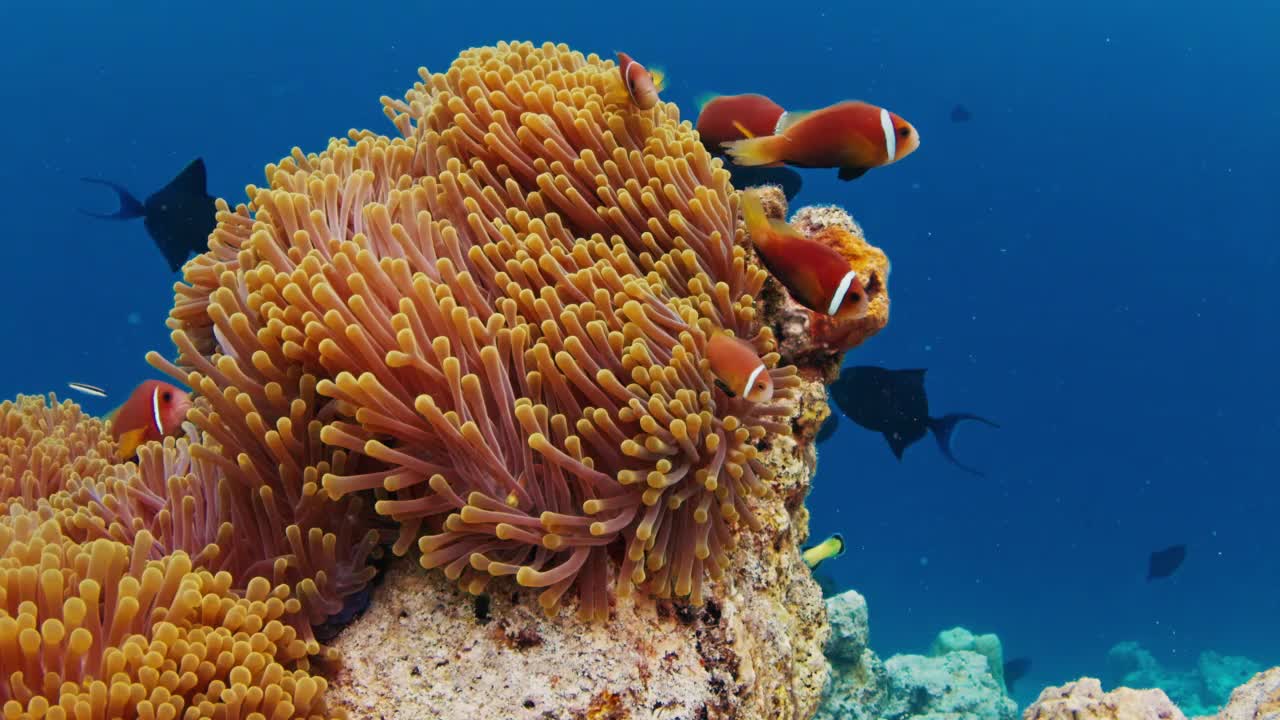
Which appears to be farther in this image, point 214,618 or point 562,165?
point 562,165

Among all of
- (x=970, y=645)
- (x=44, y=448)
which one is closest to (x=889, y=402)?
(x=44, y=448)

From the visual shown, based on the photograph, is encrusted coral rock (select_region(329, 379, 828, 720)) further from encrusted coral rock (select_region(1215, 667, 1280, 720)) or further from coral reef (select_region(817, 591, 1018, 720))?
coral reef (select_region(817, 591, 1018, 720))

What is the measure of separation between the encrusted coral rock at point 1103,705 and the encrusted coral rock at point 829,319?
5.48 ft

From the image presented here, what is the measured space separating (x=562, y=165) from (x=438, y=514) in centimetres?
107

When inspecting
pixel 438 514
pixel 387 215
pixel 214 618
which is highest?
pixel 387 215

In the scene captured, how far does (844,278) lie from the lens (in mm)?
2250

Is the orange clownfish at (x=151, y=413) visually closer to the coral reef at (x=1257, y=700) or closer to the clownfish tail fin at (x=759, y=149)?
the clownfish tail fin at (x=759, y=149)

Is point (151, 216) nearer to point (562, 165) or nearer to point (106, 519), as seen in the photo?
point (106, 519)

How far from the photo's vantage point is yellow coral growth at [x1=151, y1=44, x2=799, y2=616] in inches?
72.5

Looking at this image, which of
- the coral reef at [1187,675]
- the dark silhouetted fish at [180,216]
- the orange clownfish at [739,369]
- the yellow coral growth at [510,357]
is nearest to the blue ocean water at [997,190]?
the coral reef at [1187,675]

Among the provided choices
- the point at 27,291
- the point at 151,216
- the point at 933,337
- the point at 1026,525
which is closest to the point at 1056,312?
the point at 933,337

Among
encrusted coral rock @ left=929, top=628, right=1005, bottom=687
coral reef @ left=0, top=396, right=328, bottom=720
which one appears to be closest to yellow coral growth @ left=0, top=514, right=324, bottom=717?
coral reef @ left=0, top=396, right=328, bottom=720

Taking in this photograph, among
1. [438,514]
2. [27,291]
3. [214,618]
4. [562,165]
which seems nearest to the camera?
[214,618]

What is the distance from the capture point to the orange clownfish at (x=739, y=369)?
5.99 ft
